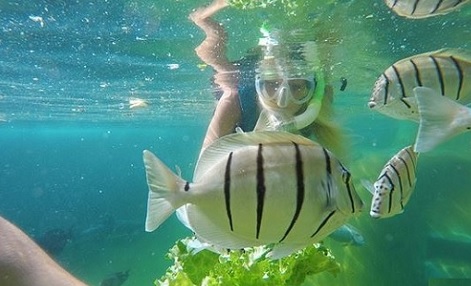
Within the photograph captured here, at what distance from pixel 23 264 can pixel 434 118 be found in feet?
10.8

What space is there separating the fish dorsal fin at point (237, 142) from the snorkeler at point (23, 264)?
2.36 m

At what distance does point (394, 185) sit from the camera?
124 inches

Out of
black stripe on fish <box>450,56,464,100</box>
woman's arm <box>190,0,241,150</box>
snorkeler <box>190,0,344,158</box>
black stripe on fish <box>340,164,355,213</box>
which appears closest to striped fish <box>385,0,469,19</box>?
black stripe on fish <box>450,56,464,100</box>

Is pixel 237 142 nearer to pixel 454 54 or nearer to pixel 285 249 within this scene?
pixel 285 249

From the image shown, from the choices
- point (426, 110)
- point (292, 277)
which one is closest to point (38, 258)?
point (292, 277)

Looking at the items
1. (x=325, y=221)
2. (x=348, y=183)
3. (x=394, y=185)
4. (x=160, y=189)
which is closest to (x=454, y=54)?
(x=394, y=185)

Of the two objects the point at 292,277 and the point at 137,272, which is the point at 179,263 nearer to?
the point at 292,277

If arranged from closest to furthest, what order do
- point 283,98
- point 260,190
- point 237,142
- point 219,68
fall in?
1. point 260,190
2. point 237,142
3. point 283,98
4. point 219,68

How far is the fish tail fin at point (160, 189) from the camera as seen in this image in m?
1.83

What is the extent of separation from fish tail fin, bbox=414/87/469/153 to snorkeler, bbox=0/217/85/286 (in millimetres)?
3147

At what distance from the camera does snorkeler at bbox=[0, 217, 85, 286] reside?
137 inches

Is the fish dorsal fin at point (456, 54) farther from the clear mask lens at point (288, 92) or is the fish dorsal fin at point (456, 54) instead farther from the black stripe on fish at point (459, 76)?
the clear mask lens at point (288, 92)

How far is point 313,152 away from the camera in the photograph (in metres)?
1.86

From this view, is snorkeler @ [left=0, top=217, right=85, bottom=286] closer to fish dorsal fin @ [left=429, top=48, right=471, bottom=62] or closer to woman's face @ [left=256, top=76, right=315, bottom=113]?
woman's face @ [left=256, top=76, right=315, bottom=113]
